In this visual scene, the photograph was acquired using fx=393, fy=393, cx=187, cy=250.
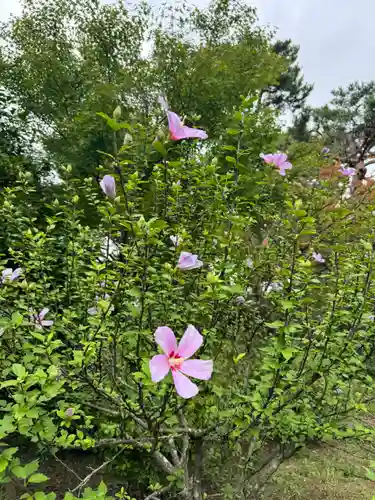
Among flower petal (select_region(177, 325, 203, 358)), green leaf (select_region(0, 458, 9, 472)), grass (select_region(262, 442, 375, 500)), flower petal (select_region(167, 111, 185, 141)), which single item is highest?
flower petal (select_region(167, 111, 185, 141))

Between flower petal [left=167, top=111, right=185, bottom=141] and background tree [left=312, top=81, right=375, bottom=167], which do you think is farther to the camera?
background tree [left=312, top=81, right=375, bottom=167]

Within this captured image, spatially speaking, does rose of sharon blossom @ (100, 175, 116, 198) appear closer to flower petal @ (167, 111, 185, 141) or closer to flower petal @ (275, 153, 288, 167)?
flower petal @ (167, 111, 185, 141)

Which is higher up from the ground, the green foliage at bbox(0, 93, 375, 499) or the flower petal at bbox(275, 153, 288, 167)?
the flower petal at bbox(275, 153, 288, 167)

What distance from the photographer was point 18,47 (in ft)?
20.7

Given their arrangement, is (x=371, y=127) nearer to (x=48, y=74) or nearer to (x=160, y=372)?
(x=48, y=74)

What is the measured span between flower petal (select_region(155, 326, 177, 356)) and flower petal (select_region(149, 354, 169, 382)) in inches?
0.8

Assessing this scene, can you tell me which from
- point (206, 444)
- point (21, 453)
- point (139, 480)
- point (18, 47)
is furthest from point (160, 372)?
point (18, 47)

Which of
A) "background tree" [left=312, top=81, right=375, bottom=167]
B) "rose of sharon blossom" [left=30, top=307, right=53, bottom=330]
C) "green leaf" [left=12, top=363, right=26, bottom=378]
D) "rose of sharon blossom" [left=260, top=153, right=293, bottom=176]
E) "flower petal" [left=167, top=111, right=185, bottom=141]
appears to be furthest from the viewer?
"background tree" [left=312, top=81, right=375, bottom=167]

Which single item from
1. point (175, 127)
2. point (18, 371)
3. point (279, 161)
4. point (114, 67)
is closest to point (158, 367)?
point (18, 371)

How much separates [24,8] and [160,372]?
769 centimetres

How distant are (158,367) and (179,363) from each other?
3.2 inches

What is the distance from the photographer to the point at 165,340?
2.70ft

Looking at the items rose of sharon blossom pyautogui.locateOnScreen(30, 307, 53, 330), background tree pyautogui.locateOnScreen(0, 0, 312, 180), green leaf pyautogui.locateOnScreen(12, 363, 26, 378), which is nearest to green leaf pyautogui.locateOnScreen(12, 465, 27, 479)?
green leaf pyautogui.locateOnScreen(12, 363, 26, 378)

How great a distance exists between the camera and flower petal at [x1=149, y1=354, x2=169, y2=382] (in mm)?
785
